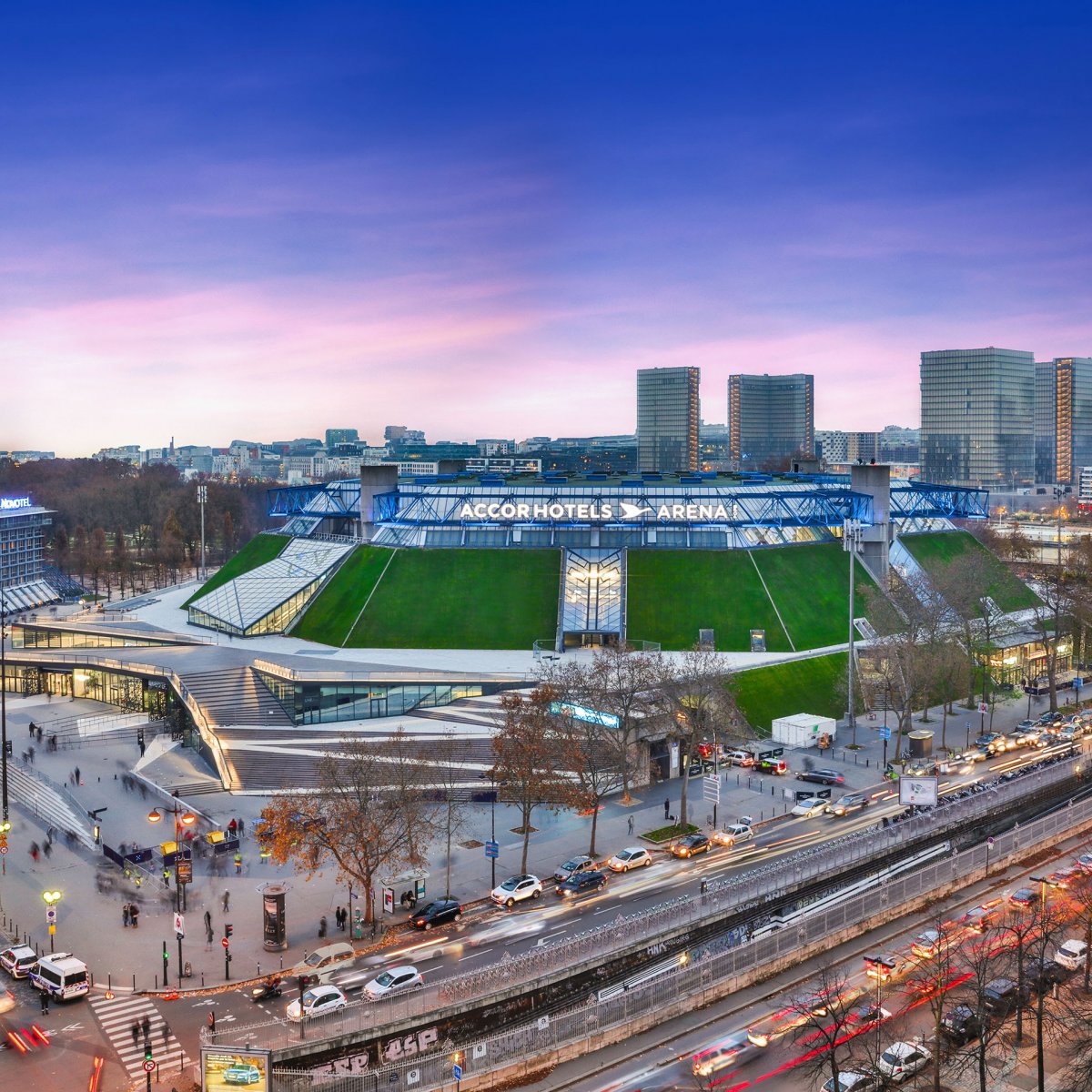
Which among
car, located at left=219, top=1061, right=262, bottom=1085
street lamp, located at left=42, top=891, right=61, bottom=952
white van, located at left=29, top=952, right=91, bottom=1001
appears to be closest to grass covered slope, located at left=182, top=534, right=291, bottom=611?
street lamp, located at left=42, top=891, right=61, bottom=952

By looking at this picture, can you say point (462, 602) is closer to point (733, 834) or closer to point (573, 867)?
point (733, 834)

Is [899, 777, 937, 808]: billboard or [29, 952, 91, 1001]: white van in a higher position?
Result: [899, 777, 937, 808]: billboard

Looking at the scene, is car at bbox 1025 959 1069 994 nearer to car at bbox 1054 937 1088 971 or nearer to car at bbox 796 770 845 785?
car at bbox 1054 937 1088 971

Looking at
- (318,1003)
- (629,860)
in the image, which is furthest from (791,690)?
(318,1003)

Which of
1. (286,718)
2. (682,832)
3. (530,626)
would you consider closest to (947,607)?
(530,626)

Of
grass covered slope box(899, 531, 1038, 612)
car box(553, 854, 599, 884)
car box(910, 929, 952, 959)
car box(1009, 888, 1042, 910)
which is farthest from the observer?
grass covered slope box(899, 531, 1038, 612)

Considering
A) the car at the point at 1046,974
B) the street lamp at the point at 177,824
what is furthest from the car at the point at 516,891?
the car at the point at 1046,974
